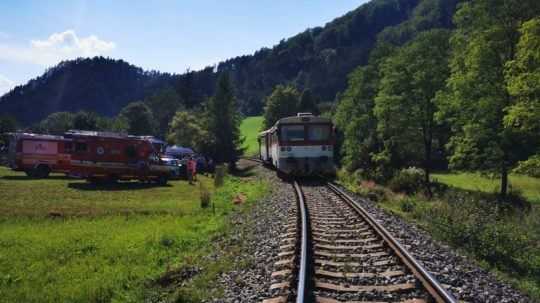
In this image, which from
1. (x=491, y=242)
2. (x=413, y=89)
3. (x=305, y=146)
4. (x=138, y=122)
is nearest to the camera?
(x=491, y=242)

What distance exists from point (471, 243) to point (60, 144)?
31.6 meters

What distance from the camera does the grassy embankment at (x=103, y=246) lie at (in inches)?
297

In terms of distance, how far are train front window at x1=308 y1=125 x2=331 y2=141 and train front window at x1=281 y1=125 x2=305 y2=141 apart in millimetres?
439

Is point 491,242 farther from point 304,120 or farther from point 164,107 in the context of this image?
point 164,107

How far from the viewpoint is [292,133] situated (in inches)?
934

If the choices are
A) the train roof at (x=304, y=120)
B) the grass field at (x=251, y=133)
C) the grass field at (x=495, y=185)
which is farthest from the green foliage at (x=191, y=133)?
the train roof at (x=304, y=120)

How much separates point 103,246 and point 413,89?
30.9m

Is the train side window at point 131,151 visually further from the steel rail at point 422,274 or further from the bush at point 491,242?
the steel rail at point 422,274

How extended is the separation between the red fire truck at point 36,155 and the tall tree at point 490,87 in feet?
88.6

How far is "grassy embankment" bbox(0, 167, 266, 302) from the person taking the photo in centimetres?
755

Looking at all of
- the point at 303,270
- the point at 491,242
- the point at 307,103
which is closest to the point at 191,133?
the point at 307,103

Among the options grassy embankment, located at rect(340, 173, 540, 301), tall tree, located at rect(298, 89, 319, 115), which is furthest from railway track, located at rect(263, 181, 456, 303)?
tall tree, located at rect(298, 89, 319, 115)

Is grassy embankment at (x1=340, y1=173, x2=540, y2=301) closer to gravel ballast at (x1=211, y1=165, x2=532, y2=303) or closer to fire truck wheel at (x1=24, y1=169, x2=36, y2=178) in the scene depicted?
gravel ballast at (x1=211, y1=165, x2=532, y2=303)

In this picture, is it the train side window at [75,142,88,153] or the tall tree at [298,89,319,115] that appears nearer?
the train side window at [75,142,88,153]
